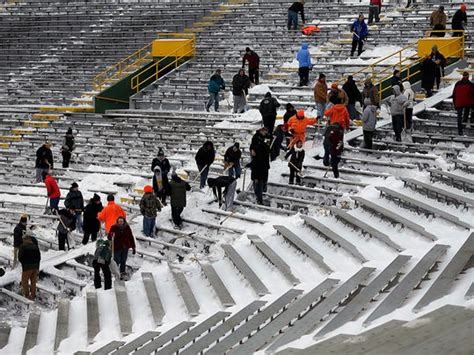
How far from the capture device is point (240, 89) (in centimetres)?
2870

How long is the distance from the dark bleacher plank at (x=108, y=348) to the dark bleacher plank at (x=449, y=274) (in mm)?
4250

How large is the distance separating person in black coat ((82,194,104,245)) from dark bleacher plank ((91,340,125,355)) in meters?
5.32

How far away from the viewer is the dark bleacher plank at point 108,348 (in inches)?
590

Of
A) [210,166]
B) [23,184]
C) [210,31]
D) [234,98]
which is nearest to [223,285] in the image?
[210,166]

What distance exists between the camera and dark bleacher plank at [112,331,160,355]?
14.7 metres

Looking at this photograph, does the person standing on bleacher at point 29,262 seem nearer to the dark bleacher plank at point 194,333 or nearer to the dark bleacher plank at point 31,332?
the dark bleacher plank at point 31,332

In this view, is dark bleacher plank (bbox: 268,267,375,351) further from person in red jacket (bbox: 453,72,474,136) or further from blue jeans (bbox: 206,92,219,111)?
blue jeans (bbox: 206,92,219,111)

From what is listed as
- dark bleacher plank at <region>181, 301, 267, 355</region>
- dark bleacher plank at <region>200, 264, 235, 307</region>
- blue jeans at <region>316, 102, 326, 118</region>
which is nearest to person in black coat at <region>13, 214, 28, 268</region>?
dark bleacher plank at <region>200, 264, 235, 307</region>

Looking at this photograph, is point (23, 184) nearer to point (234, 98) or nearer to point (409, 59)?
point (234, 98)

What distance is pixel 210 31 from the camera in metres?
37.0

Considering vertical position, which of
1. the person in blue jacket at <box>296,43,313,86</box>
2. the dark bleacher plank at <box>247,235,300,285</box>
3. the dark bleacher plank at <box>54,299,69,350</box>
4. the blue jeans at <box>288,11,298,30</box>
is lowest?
the dark bleacher plank at <box>54,299,69,350</box>

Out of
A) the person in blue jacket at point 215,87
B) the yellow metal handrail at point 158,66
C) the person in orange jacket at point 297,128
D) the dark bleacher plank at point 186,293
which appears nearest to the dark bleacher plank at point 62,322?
the dark bleacher plank at point 186,293

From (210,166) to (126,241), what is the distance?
5985mm

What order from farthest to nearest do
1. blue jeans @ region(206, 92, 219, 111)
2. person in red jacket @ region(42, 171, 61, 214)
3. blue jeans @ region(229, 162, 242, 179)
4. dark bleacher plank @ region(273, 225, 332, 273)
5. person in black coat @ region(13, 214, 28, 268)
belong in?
blue jeans @ region(206, 92, 219, 111) → person in red jacket @ region(42, 171, 61, 214) → blue jeans @ region(229, 162, 242, 179) → person in black coat @ region(13, 214, 28, 268) → dark bleacher plank @ region(273, 225, 332, 273)
